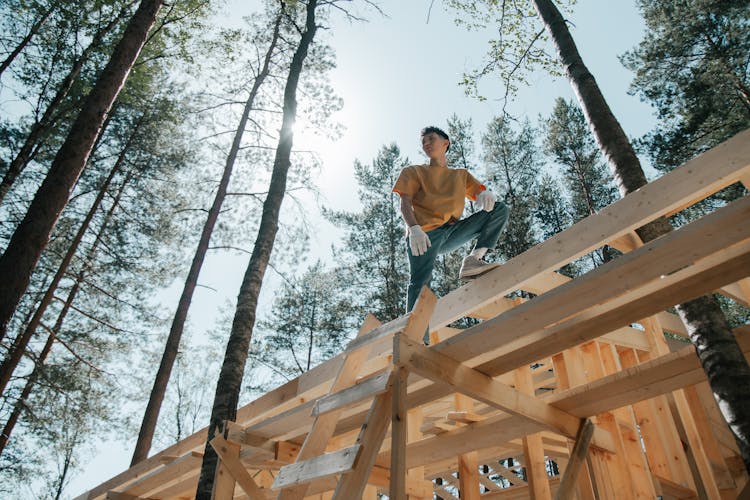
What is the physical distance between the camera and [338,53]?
10977mm

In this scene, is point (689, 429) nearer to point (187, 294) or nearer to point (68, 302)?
point (187, 294)

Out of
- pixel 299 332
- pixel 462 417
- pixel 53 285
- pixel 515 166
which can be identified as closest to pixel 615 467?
pixel 462 417

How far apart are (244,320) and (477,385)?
2.84 meters

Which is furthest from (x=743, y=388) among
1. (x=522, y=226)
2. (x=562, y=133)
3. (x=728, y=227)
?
(x=562, y=133)

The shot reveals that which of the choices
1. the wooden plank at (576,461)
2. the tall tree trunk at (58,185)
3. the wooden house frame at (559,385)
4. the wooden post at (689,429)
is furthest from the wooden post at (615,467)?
the tall tree trunk at (58,185)

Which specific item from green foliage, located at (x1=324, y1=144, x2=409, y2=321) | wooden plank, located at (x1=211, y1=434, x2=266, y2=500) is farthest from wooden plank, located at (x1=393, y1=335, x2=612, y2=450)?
green foliage, located at (x1=324, y1=144, x2=409, y2=321)

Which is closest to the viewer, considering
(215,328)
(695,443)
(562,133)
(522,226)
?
(695,443)

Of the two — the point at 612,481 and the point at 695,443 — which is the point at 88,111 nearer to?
the point at 612,481

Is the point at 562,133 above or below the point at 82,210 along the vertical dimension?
above

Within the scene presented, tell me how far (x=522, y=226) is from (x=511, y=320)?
496 inches

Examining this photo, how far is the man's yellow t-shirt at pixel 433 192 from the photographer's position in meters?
4.05

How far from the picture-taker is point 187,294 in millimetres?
9945

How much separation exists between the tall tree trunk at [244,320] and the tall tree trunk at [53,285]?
4.66 meters

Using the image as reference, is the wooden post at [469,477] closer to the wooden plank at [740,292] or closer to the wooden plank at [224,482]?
the wooden plank at [224,482]
